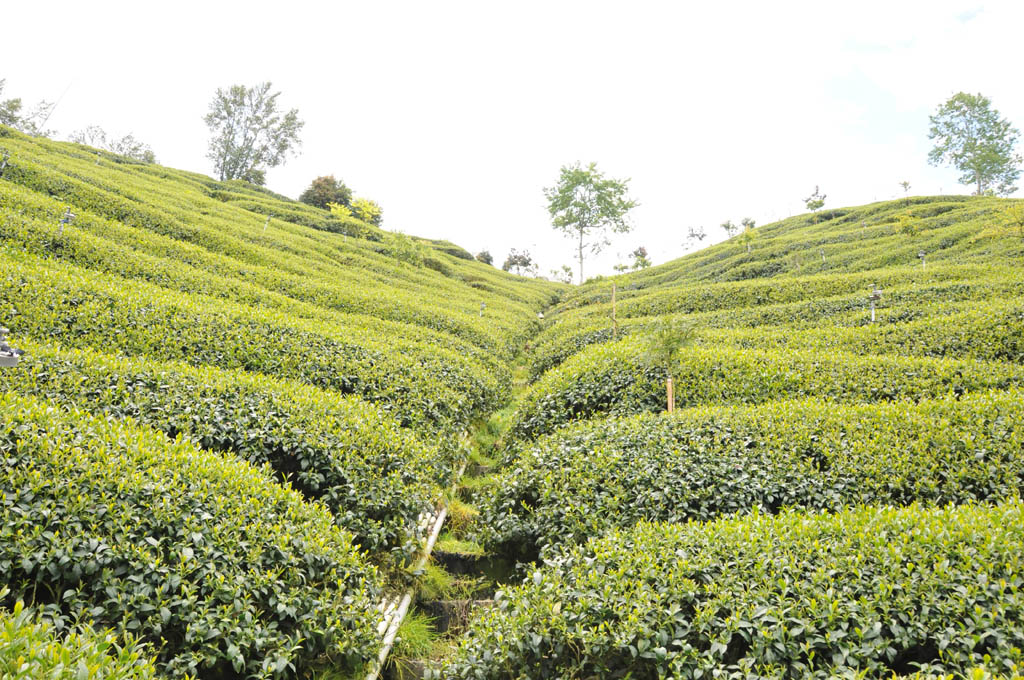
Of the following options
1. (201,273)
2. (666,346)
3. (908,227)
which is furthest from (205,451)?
(908,227)

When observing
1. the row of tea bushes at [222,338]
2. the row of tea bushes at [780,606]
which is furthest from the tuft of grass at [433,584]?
the row of tea bushes at [222,338]

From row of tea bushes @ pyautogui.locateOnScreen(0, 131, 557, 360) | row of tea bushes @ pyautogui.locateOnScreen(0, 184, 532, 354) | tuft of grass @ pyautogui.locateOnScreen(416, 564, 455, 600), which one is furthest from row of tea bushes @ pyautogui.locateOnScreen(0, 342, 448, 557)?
row of tea bushes @ pyautogui.locateOnScreen(0, 131, 557, 360)

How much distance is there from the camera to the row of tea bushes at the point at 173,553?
439 cm

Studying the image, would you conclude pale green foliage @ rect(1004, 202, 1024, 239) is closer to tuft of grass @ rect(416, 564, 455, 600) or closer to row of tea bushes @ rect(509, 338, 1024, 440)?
row of tea bushes @ rect(509, 338, 1024, 440)

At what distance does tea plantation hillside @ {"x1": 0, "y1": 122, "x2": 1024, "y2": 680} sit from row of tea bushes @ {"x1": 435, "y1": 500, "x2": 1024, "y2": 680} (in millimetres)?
29

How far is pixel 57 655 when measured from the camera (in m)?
3.30

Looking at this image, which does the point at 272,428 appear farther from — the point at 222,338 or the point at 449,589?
the point at 222,338

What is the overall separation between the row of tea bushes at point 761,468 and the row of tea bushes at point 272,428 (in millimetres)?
1502

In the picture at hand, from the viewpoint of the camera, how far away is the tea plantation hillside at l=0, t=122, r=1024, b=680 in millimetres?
4402

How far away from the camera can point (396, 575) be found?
273 inches

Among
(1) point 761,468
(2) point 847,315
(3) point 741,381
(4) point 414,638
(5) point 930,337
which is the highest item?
(2) point 847,315

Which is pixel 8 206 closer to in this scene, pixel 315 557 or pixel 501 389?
pixel 501 389

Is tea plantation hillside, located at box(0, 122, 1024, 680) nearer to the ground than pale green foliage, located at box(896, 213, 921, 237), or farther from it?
nearer to the ground

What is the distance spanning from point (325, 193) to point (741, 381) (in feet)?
195
